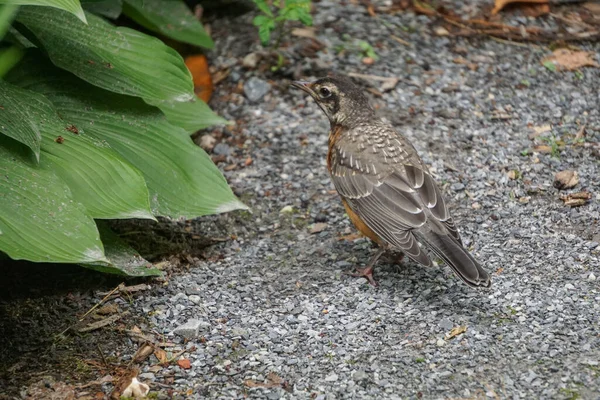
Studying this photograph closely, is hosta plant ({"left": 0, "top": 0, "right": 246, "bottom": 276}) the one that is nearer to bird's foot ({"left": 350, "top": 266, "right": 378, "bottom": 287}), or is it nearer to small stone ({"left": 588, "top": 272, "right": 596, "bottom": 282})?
bird's foot ({"left": 350, "top": 266, "right": 378, "bottom": 287})

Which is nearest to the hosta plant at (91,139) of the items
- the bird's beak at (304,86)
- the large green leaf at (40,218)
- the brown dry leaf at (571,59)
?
the large green leaf at (40,218)

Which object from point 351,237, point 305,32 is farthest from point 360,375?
point 305,32

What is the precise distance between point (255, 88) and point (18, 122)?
3.16m

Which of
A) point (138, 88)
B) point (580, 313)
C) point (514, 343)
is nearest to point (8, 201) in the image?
point (138, 88)

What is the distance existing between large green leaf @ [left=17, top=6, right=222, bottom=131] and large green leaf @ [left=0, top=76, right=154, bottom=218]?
0.51 metres

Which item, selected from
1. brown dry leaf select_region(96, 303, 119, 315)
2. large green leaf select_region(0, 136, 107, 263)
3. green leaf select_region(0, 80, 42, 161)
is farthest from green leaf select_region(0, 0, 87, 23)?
brown dry leaf select_region(96, 303, 119, 315)

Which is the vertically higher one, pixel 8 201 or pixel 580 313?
pixel 8 201

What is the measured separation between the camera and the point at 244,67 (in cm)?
815

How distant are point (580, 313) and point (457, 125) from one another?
2.67 meters

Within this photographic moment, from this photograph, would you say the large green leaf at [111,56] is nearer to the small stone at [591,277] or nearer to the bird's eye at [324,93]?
the bird's eye at [324,93]

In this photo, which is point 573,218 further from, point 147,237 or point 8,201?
point 8,201

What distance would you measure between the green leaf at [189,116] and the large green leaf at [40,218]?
181cm

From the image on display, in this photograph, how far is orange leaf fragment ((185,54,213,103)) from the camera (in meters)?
7.86

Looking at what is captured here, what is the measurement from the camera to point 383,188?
5.95 metres
